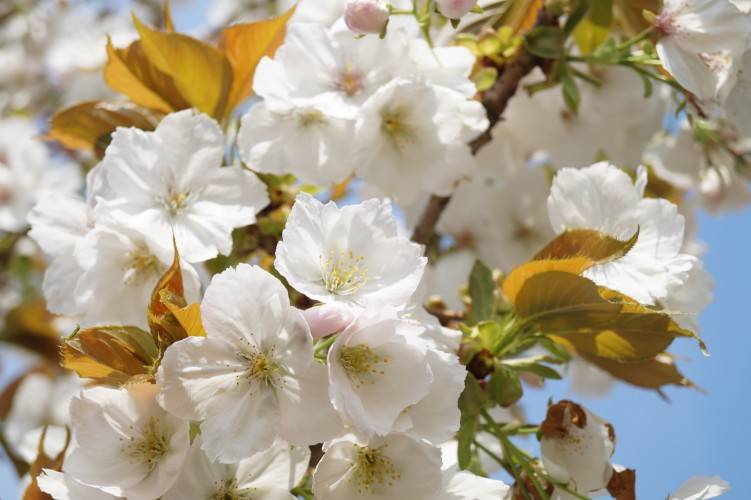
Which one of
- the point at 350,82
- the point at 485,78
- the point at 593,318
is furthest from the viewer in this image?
the point at 485,78

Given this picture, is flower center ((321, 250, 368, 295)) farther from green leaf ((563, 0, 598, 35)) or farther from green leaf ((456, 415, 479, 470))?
green leaf ((563, 0, 598, 35))

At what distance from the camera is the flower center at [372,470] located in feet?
2.45

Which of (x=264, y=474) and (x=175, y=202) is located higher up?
(x=175, y=202)

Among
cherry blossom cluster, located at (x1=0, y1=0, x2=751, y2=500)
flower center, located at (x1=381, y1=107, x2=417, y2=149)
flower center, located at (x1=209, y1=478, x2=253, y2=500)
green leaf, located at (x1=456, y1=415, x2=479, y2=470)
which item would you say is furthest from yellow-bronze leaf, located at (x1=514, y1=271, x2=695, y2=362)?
flower center, located at (x1=209, y1=478, x2=253, y2=500)

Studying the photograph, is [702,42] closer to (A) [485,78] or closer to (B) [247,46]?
(A) [485,78]

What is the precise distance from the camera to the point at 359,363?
0.69 metres

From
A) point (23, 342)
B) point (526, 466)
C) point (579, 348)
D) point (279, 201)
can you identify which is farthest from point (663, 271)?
point (23, 342)

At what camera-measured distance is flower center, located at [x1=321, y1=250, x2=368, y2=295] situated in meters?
0.73

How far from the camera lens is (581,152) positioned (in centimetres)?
138

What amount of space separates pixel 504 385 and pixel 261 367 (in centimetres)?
31

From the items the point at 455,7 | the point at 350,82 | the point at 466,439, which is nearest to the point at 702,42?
the point at 455,7

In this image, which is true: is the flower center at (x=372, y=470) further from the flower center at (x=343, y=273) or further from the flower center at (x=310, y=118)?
the flower center at (x=310, y=118)

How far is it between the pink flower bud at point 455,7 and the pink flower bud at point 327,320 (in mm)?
367

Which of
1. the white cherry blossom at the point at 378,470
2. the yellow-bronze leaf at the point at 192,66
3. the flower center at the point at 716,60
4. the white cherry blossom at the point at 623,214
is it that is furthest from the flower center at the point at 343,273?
the flower center at the point at 716,60
